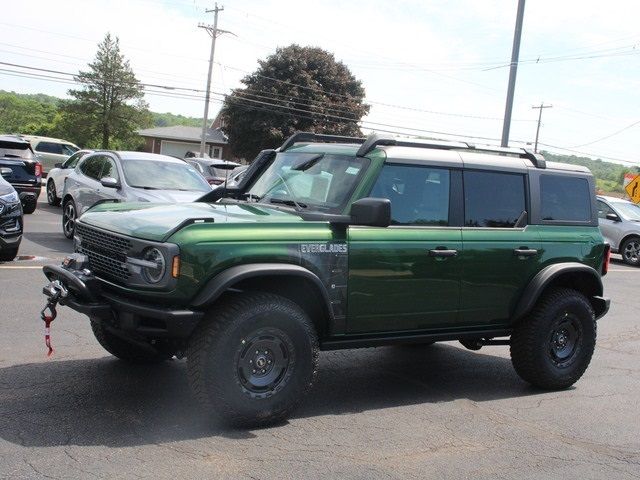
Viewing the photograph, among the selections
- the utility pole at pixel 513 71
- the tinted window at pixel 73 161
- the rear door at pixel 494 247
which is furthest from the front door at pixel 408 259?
the utility pole at pixel 513 71

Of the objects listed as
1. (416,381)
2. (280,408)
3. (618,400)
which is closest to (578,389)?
(618,400)

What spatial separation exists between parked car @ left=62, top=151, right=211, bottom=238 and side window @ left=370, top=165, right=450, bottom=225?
6.25m

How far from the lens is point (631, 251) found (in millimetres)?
19828

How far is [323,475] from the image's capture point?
13.7ft

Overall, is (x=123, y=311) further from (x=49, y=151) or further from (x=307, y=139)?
(x=49, y=151)

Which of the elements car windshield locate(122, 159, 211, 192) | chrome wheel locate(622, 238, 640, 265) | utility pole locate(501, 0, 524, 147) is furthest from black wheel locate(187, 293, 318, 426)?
utility pole locate(501, 0, 524, 147)

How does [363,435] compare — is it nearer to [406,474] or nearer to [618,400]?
[406,474]

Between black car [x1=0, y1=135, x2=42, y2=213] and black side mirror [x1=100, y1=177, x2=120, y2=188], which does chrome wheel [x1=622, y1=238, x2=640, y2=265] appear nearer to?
black side mirror [x1=100, y1=177, x2=120, y2=188]

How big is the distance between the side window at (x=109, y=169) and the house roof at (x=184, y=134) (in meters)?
56.5

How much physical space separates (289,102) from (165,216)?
163ft

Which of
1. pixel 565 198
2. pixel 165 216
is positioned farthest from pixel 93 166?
pixel 565 198

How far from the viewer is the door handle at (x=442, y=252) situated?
18.1 feet

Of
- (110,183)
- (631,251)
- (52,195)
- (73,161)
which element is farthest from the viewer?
(52,195)

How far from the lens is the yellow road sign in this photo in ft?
93.6
